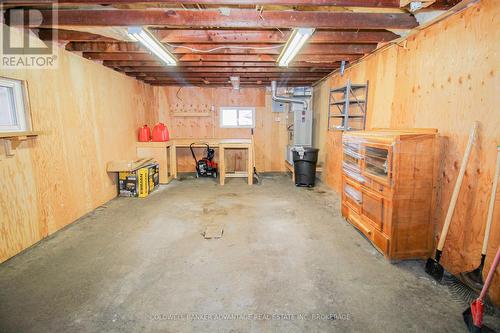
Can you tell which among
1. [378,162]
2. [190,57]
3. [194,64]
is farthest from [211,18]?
[378,162]

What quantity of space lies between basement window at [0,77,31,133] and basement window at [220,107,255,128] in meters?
4.77

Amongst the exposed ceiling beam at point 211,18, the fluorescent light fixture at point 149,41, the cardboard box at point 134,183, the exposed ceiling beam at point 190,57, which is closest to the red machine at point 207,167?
the cardboard box at point 134,183

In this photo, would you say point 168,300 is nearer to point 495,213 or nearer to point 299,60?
point 495,213

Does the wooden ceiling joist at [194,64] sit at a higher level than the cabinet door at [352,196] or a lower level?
higher

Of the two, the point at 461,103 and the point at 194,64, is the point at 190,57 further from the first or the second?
the point at 461,103

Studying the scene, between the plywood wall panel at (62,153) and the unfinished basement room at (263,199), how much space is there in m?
0.02

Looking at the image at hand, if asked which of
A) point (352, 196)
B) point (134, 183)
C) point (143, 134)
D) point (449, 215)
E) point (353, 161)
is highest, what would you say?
point (143, 134)

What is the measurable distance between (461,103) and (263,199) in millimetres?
3123

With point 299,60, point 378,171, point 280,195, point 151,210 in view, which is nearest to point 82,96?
point 151,210

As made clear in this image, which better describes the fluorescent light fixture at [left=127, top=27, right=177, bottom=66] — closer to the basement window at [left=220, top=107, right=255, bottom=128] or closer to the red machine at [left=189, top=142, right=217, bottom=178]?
the red machine at [left=189, top=142, right=217, bottom=178]

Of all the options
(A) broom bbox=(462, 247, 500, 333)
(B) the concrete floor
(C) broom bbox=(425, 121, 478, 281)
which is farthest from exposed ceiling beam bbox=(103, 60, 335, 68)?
(A) broom bbox=(462, 247, 500, 333)

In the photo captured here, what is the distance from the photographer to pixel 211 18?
2.56m

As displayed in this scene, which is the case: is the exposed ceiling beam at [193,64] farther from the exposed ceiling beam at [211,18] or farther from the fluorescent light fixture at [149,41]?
the exposed ceiling beam at [211,18]

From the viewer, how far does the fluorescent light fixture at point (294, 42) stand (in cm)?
275
